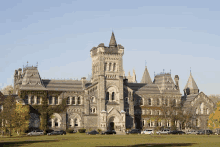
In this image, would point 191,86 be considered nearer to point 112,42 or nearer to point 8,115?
point 112,42

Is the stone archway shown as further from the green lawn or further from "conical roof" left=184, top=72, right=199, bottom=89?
the green lawn

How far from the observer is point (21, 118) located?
75375 millimetres

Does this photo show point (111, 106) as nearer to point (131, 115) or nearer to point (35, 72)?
point (131, 115)

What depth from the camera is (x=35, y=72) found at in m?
91.0

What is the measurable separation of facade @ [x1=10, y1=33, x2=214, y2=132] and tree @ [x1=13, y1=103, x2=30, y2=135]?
4.63m

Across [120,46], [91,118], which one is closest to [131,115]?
[91,118]

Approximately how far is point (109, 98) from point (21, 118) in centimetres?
2514

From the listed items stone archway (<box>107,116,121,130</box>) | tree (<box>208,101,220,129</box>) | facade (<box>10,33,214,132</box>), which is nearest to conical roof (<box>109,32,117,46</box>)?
facade (<box>10,33,214,132</box>)

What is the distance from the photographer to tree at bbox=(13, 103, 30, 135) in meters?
73.4

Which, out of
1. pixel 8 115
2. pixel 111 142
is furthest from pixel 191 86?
pixel 111 142

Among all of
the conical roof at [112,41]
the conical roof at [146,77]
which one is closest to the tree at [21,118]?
the conical roof at [112,41]

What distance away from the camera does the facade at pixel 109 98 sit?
Result: 89562 mm

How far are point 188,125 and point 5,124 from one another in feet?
158

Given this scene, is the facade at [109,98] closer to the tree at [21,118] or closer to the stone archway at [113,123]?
the stone archway at [113,123]
